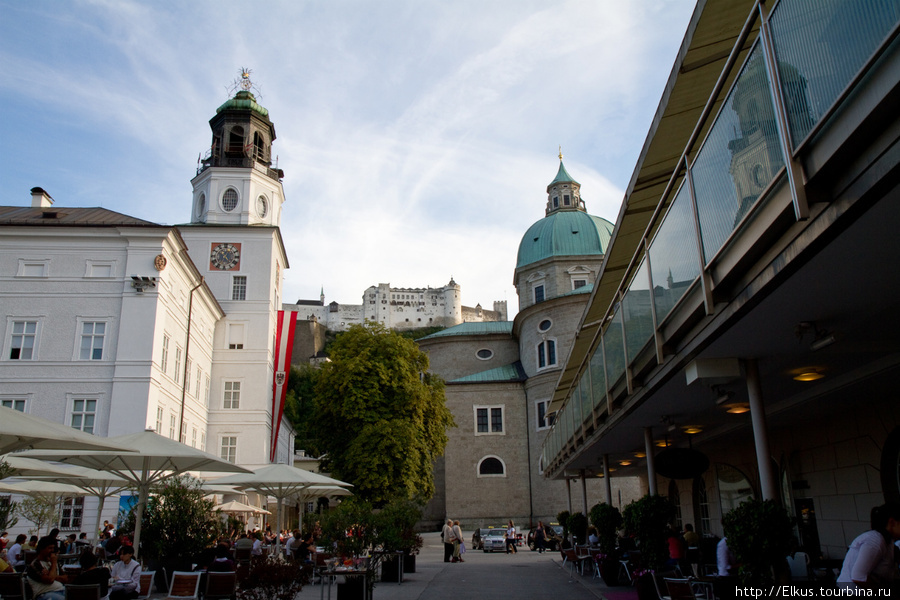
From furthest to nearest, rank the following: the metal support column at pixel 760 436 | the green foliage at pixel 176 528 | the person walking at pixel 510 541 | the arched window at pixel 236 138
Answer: the arched window at pixel 236 138 < the person walking at pixel 510 541 < the green foliage at pixel 176 528 < the metal support column at pixel 760 436

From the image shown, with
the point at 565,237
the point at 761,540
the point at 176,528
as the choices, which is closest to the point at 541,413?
the point at 565,237

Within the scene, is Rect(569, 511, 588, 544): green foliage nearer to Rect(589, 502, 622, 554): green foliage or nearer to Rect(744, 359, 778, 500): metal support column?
Rect(589, 502, 622, 554): green foliage

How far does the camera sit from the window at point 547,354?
48062 millimetres

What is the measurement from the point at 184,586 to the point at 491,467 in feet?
131

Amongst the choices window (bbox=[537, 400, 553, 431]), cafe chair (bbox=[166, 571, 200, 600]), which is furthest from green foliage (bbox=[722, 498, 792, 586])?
window (bbox=[537, 400, 553, 431])

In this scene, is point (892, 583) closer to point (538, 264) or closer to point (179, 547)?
point (179, 547)

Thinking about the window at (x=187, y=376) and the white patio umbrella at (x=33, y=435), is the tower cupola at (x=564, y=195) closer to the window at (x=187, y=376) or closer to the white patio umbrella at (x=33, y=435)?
the window at (x=187, y=376)

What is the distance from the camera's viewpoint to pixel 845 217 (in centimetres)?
393

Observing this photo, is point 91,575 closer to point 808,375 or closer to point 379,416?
point 808,375

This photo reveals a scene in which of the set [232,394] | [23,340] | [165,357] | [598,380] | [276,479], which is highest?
[23,340]

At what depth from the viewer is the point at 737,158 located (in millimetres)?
5477

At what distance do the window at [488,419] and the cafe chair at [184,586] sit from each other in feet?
132

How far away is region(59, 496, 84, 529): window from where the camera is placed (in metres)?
26.6

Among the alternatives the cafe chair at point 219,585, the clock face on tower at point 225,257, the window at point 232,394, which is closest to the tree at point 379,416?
the window at point 232,394
